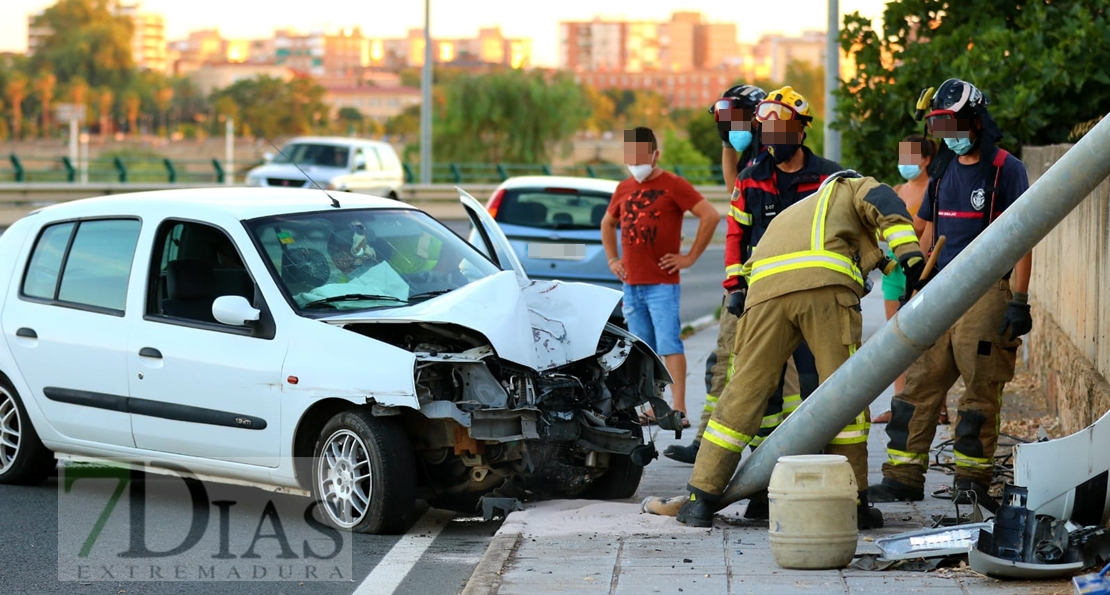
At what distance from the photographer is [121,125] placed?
147500 mm

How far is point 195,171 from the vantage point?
39.7 meters

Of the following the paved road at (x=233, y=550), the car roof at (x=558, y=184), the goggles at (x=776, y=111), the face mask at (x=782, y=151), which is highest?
the goggles at (x=776, y=111)

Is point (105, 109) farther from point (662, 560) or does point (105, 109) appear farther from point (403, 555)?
point (662, 560)

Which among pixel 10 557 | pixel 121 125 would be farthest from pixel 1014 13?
pixel 121 125

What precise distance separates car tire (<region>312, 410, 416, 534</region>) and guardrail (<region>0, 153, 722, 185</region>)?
28.8 meters

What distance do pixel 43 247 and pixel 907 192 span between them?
544 cm

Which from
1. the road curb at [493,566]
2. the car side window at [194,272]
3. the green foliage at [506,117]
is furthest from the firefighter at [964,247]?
the green foliage at [506,117]

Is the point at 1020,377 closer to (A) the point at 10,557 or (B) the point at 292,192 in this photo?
(B) the point at 292,192

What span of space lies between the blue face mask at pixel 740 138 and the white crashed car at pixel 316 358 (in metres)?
1.42

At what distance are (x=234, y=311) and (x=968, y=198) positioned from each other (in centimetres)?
352

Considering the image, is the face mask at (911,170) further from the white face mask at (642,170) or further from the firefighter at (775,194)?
the firefighter at (775,194)

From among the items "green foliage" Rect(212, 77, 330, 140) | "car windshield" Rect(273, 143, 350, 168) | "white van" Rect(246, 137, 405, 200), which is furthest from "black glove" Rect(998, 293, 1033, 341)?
"green foliage" Rect(212, 77, 330, 140)

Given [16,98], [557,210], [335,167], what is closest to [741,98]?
[557,210]

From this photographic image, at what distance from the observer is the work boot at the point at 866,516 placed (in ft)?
21.2
